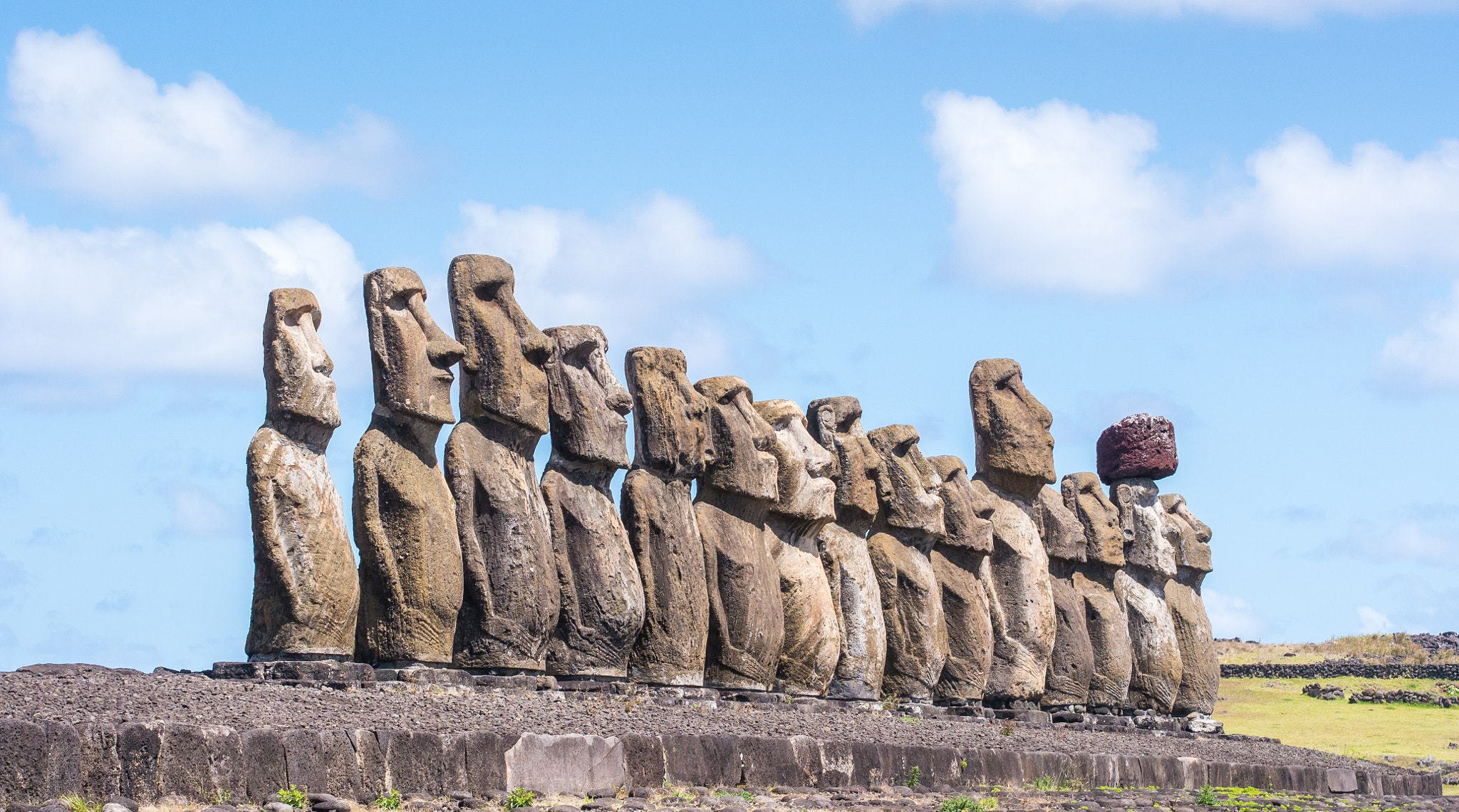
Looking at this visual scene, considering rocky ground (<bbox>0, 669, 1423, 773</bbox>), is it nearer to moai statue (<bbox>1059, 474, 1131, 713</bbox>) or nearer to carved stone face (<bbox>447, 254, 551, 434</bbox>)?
carved stone face (<bbox>447, 254, 551, 434</bbox>)

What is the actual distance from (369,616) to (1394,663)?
3067 cm

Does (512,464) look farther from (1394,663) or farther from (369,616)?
(1394,663)

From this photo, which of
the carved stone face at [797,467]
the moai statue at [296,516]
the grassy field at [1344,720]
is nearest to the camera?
the moai statue at [296,516]

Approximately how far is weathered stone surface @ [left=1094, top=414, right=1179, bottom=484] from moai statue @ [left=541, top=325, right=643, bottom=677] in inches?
393

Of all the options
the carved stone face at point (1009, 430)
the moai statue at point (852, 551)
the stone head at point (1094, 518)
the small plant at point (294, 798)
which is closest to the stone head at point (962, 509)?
the carved stone face at point (1009, 430)

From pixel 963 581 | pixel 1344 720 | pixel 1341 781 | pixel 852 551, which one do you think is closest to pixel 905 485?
pixel 852 551

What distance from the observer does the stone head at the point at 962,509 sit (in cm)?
1736

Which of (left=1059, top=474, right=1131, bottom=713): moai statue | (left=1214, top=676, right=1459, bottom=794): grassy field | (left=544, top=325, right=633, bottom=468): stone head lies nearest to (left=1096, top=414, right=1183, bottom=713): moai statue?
(left=1059, top=474, right=1131, bottom=713): moai statue

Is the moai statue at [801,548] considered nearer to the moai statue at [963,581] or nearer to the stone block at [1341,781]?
the moai statue at [963,581]

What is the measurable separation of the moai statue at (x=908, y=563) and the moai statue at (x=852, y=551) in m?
0.20

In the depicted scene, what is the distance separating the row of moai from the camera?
37.0 ft

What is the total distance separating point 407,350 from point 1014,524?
8.83 metres

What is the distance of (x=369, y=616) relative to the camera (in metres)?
11.4

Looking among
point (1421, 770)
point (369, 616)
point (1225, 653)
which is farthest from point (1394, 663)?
point (369, 616)
